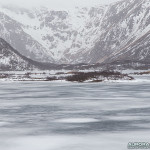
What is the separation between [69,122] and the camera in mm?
34031

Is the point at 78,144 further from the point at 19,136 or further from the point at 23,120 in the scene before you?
the point at 23,120

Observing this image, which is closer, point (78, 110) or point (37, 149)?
point (37, 149)

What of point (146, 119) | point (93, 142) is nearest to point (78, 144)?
point (93, 142)

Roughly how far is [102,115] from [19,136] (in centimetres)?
1215

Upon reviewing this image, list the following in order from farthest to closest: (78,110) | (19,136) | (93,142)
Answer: (78,110) → (19,136) → (93,142)

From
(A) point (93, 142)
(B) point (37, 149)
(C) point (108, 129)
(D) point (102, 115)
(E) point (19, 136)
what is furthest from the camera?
(D) point (102, 115)

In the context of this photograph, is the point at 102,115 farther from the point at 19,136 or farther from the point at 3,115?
the point at 19,136

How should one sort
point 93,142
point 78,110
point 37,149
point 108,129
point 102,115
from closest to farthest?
1. point 37,149
2. point 93,142
3. point 108,129
4. point 102,115
5. point 78,110

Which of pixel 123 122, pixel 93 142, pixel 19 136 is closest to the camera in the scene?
pixel 93 142

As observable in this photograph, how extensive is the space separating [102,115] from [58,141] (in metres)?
12.6

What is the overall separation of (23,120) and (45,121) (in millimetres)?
1990

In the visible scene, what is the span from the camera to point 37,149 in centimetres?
2392

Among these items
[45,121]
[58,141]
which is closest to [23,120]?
[45,121]

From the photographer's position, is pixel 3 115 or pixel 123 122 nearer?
pixel 123 122
